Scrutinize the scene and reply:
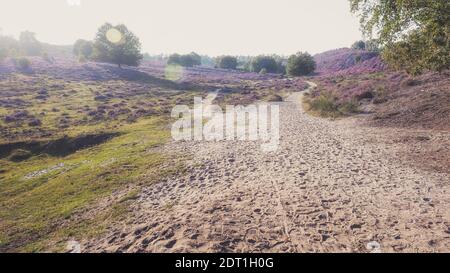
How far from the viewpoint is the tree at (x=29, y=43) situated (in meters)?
166

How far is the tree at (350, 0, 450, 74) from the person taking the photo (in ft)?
54.7

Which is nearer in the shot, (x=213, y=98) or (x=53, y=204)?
(x=53, y=204)

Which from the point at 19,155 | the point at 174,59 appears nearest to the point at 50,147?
the point at 19,155

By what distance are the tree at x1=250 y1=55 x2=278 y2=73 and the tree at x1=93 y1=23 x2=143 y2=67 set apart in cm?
6095

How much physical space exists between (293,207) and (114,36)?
328 ft

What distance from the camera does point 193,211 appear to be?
14016mm

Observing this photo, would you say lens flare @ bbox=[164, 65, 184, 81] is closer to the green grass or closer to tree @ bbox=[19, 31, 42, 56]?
the green grass

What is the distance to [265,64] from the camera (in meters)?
146

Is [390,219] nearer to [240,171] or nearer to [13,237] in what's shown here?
[240,171]

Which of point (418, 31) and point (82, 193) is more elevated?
point (418, 31)

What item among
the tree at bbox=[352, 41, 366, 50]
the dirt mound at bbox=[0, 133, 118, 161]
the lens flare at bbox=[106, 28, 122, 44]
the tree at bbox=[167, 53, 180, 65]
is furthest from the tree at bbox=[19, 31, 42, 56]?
the tree at bbox=[352, 41, 366, 50]
